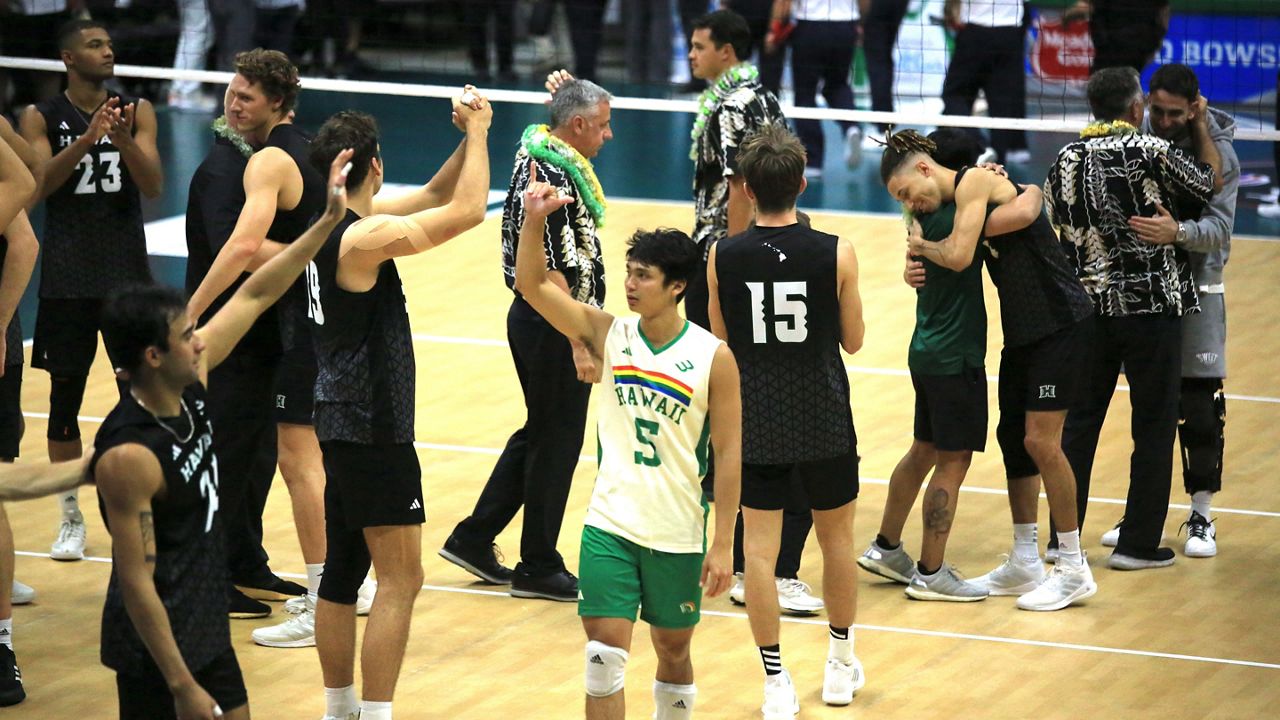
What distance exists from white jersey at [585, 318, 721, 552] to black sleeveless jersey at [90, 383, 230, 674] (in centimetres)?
124

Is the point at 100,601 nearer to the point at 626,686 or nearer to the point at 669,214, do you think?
the point at 626,686

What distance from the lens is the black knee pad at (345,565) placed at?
18.1 ft

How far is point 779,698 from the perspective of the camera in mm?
5836

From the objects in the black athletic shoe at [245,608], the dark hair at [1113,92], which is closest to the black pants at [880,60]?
the dark hair at [1113,92]

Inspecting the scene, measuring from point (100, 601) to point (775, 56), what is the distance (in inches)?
474

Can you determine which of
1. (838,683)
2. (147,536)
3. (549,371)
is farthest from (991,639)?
(147,536)

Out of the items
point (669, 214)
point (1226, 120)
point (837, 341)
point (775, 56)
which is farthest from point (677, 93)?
point (837, 341)

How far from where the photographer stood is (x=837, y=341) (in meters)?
5.96

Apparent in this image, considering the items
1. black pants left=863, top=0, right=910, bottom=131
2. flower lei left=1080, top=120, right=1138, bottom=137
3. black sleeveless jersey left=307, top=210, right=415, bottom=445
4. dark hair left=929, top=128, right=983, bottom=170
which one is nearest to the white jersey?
black sleeveless jersey left=307, top=210, right=415, bottom=445

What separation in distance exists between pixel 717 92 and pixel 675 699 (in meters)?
3.77

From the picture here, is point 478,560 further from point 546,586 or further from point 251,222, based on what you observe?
point 251,222

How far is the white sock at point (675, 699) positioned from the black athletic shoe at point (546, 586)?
1.95 metres

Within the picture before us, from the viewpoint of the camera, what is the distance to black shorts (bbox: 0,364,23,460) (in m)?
6.78

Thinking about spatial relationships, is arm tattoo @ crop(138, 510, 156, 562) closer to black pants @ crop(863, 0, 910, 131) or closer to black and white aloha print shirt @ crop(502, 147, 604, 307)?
black and white aloha print shirt @ crop(502, 147, 604, 307)
